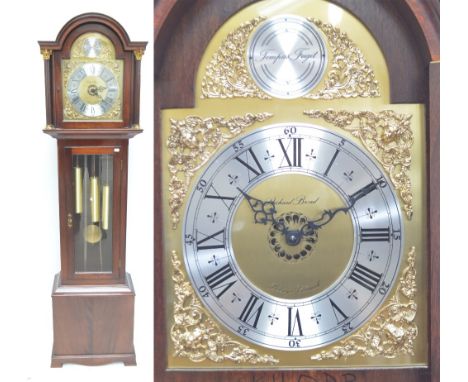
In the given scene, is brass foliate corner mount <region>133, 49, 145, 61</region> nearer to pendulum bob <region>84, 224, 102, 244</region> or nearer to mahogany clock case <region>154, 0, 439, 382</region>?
mahogany clock case <region>154, 0, 439, 382</region>

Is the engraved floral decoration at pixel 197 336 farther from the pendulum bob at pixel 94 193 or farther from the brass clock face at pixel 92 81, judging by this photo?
the brass clock face at pixel 92 81

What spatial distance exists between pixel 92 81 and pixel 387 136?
0.95 metres

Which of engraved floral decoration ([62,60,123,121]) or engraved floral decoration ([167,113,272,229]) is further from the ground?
engraved floral decoration ([62,60,123,121])

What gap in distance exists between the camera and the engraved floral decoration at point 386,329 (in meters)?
2.58

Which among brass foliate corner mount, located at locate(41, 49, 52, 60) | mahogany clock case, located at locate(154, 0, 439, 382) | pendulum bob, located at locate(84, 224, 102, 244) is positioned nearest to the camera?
brass foliate corner mount, located at locate(41, 49, 52, 60)

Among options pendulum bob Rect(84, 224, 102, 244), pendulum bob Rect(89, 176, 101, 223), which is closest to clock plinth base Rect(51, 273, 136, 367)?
pendulum bob Rect(84, 224, 102, 244)

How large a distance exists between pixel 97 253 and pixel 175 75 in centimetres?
62

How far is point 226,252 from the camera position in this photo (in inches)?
100

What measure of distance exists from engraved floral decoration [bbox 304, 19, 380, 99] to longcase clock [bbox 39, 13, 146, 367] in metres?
0.63

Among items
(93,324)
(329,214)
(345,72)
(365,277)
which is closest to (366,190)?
(329,214)

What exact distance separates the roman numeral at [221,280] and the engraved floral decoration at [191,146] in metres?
0.20

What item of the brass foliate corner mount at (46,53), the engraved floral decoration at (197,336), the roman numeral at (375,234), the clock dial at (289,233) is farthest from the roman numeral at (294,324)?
the brass foliate corner mount at (46,53)

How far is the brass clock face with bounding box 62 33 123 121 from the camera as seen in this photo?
2.32 metres

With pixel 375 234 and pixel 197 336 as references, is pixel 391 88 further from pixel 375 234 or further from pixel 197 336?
pixel 197 336
